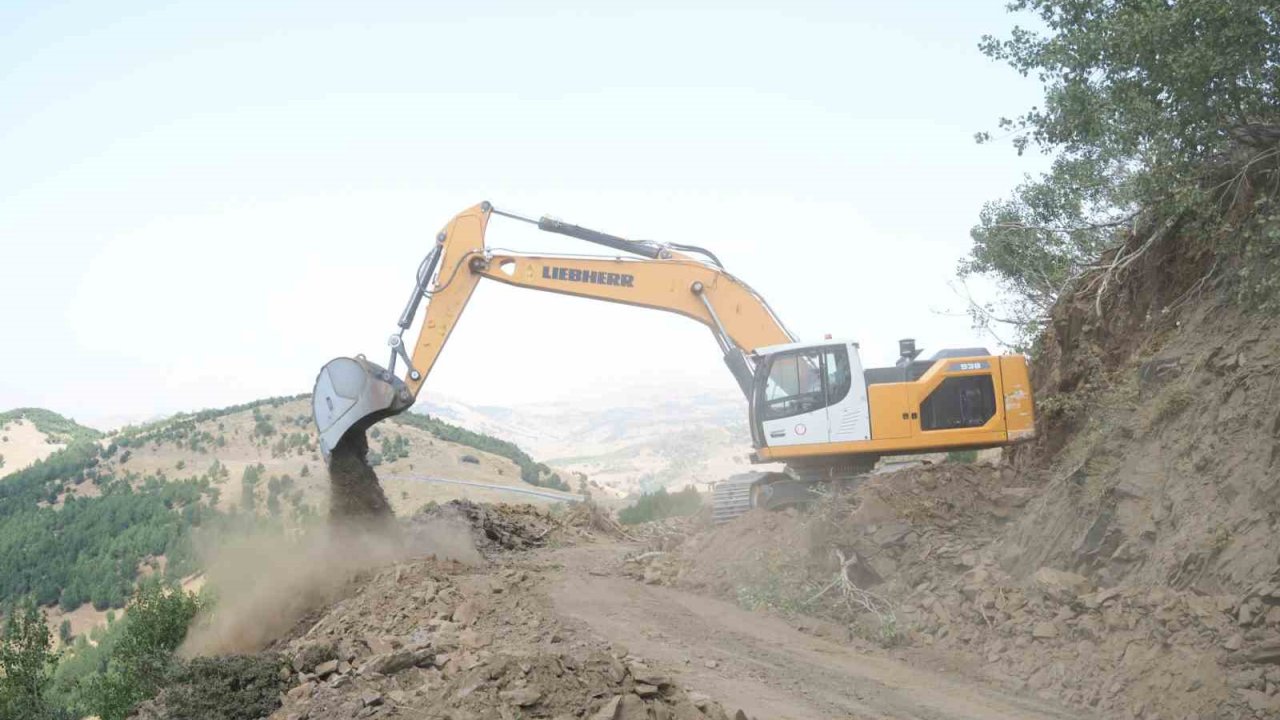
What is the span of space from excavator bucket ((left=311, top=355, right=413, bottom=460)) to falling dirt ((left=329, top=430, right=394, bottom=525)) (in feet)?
0.54

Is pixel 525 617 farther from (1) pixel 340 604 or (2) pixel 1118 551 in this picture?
(2) pixel 1118 551

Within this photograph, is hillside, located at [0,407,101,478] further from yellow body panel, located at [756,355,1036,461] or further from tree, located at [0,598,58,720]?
yellow body panel, located at [756,355,1036,461]

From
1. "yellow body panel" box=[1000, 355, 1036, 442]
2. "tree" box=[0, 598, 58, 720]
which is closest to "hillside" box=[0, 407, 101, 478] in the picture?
"tree" box=[0, 598, 58, 720]

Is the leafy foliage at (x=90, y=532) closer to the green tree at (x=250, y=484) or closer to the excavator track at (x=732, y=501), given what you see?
the green tree at (x=250, y=484)

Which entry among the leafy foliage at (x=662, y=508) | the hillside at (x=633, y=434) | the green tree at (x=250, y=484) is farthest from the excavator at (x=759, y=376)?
the hillside at (x=633, y=434)

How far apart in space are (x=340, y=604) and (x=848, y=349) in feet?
24.2

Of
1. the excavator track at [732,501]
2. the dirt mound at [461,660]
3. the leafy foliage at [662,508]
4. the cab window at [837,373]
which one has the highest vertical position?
the cab window at [837,373]

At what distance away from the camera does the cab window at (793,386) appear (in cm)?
1442

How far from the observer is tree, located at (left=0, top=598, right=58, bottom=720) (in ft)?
50.9

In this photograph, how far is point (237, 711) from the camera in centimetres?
945

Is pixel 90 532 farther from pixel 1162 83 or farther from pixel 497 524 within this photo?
pixel 1162 83

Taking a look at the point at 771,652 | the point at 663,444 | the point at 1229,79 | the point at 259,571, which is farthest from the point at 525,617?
the point at 663,444

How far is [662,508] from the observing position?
26078mm

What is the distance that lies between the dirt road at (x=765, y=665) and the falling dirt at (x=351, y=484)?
10.1 feet
